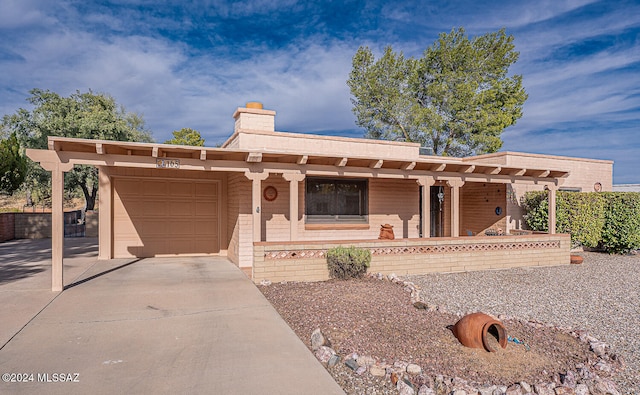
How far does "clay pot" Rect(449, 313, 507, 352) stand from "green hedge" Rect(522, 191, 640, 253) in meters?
9.03

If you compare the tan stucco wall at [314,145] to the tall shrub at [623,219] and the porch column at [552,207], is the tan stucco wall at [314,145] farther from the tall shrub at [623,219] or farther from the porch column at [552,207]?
the tall shrub at [623,219]

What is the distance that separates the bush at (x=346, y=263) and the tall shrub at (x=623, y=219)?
9.19 meters

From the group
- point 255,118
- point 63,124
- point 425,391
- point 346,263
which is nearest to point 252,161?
point 255,118

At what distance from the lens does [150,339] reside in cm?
441

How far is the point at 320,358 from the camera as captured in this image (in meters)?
3.99

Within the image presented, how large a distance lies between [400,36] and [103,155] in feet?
68.3

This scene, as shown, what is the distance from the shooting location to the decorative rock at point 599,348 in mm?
4262

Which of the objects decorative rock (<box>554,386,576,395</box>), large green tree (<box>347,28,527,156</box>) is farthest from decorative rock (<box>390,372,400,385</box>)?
large green tree (<box>347,28,527,156</box>)

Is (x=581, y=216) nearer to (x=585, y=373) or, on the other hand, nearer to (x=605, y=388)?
(x=585, y=373)

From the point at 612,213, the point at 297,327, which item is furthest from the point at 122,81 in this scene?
the point at 612,213

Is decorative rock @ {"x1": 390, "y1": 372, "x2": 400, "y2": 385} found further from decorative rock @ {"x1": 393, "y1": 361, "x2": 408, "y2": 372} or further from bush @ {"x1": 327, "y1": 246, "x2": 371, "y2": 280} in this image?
bush @ {"x1": 327, "y1": 246, "x2": 371, "y2": 280}

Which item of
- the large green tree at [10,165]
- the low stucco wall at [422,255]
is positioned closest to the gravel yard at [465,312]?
the low stucco wall at [422,255]

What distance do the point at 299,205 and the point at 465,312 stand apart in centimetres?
526

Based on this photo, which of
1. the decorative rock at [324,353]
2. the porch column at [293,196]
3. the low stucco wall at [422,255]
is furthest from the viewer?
the porch column at [293,196]
